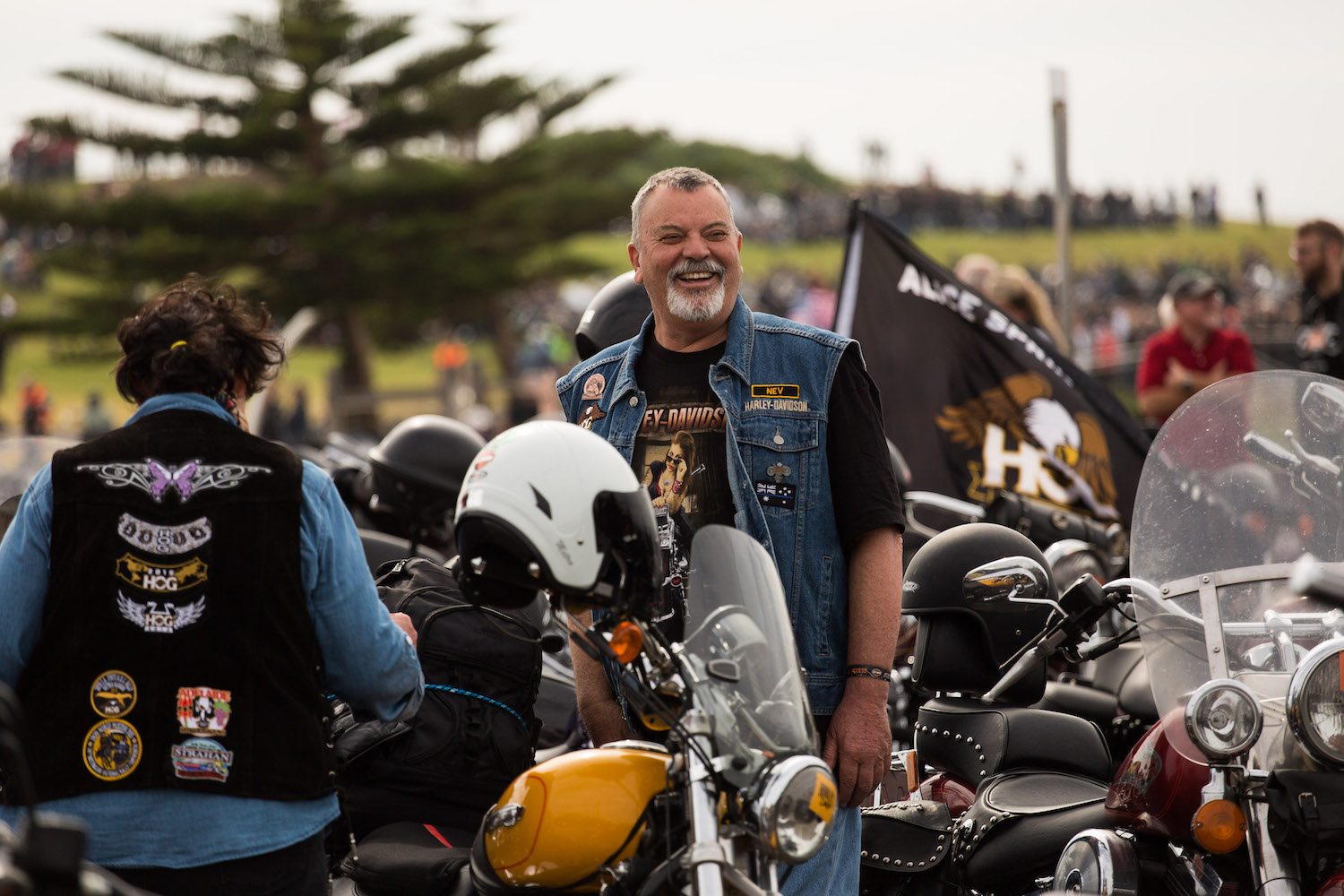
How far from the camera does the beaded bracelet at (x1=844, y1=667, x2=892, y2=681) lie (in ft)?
9.87

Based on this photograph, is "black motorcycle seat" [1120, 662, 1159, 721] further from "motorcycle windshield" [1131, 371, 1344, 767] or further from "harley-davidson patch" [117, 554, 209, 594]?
"harley-davidson patch" [117, 554, 209, 594]

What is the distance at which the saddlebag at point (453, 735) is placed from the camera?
3.76m

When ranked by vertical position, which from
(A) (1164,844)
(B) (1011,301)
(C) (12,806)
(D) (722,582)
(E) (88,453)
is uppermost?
(B) (1011,301)

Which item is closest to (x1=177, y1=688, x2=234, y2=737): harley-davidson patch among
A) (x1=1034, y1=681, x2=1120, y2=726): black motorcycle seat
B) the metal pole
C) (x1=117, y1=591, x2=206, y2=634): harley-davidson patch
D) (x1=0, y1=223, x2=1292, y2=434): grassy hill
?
(x1=117, y1=591, x2=206, y2=634): harley-davidson patch

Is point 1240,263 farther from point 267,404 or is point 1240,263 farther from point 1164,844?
point 1164,844

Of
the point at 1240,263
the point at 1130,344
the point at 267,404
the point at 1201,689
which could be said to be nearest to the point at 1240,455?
the point at 1201,689

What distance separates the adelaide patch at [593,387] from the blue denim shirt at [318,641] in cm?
75

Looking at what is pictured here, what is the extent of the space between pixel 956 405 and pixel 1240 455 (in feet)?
11.3

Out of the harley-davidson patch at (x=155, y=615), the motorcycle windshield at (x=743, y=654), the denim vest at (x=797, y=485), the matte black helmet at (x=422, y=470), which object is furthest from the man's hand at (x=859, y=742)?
the matte black helmet at (x=422, y=470)

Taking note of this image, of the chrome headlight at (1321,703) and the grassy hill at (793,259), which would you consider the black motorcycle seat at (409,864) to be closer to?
the chrome headlight at (1321,703)

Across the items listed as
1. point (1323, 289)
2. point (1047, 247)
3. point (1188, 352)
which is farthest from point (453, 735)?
point (1047, 247)

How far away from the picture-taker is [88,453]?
106 inches

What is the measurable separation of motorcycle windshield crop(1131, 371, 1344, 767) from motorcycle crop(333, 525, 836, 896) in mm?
1132

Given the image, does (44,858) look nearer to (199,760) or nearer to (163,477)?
(199,760)
